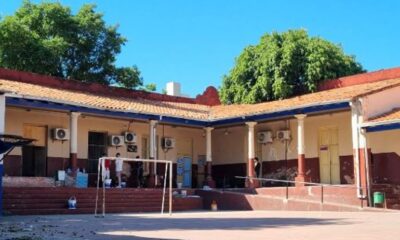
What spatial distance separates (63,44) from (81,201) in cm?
1500

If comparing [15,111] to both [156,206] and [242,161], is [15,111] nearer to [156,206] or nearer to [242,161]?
[156,206]

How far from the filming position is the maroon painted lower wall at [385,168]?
73.2 feet

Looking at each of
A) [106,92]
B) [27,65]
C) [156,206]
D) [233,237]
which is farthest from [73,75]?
[233,237]

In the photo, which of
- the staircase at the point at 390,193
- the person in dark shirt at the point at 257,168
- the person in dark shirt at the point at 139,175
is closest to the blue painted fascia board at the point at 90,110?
the person in dark shirt at the point at 139,175

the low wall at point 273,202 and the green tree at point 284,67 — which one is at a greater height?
the green tree at point 284,67

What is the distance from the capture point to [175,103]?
3034 centimetres

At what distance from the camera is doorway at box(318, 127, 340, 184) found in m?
25.2

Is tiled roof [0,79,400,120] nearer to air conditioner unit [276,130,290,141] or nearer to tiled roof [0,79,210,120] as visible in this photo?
tiled roof [0,79,210,120]

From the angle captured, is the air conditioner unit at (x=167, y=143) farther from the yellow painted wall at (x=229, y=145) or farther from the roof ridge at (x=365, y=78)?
the roof ridge at (x=365, y=78)

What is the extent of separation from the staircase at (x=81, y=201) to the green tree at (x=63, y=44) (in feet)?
45.2

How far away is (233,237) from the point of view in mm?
10500

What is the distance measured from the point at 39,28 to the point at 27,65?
332 centimetres

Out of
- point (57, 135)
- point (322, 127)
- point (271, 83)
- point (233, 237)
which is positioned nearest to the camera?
point (233, 237)

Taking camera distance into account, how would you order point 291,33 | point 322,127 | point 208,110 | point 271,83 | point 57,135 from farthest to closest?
1. point 291,33
2. point 271,83
3. point 208,110
4. point 322,127
5. point 57,135
